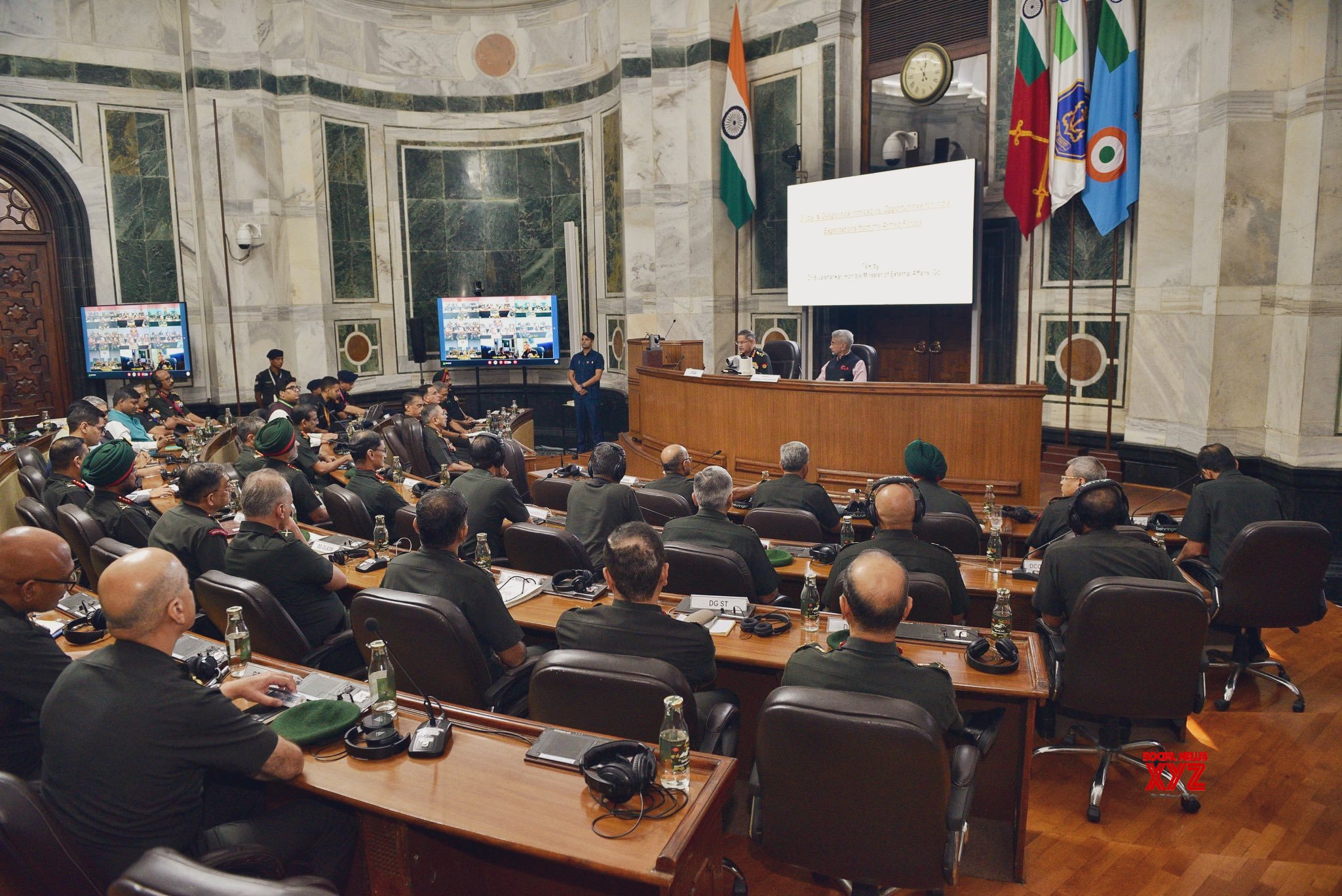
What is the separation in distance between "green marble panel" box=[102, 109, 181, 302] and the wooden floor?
1072cm

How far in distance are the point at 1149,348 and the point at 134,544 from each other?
7.29 meters

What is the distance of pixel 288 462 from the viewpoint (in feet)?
19.3

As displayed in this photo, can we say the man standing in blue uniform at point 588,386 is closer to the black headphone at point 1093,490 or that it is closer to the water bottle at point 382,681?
the black headphone at point 1093,490

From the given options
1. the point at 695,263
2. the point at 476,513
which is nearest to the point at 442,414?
the point at 476,513

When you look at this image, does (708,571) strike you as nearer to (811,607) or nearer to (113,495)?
(811,607)

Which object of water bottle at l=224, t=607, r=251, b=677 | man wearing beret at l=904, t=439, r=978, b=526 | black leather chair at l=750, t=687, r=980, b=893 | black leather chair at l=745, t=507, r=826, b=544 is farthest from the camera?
black leather chair at l=745, t=507, r=826, b=544

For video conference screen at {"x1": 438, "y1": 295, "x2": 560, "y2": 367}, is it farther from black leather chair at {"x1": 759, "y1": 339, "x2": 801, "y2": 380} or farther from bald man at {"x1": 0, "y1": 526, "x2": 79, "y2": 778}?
bald man at {"x1": 0, "y1": 526, "x2": 79, "y2": 778}

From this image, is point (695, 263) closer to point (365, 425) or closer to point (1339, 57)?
point (365, 425)

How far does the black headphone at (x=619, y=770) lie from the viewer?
2.28 meters

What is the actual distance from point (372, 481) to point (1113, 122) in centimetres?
654

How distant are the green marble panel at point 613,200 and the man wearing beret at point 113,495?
27.0ft

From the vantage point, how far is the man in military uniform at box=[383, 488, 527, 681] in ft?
11.2

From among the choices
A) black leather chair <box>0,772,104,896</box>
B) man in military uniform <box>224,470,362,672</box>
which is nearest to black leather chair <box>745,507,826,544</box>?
man in military uniform <box>224,470,362,672</box>

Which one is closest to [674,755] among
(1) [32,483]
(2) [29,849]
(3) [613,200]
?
(2) [29,849]
